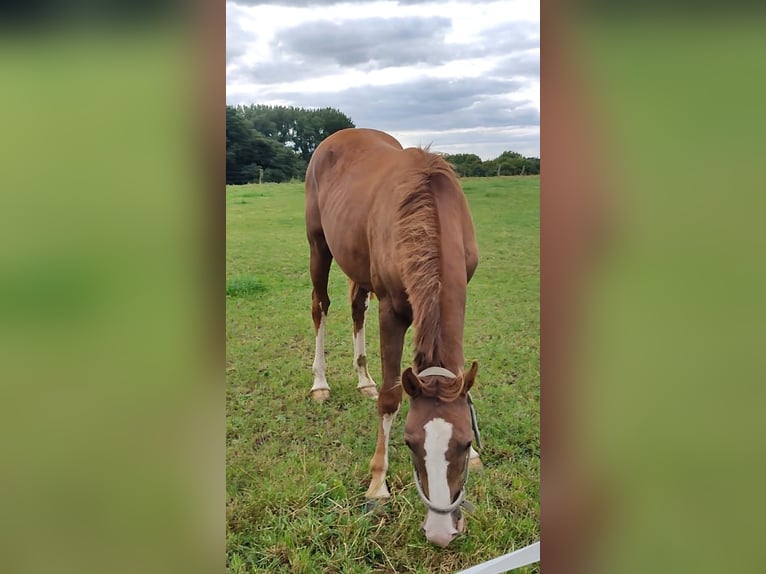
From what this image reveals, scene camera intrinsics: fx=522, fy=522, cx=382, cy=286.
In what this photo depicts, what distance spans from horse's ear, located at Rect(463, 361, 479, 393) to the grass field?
0.16 metres

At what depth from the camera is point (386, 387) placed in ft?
6.81

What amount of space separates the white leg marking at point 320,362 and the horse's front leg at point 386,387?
0.98 feet

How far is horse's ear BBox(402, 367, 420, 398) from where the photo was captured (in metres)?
1.72

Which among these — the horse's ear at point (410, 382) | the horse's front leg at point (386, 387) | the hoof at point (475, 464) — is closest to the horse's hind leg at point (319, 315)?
the horse's front leg at point (386, 387)

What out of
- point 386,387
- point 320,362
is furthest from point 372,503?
point 320,362

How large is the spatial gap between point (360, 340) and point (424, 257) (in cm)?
82
